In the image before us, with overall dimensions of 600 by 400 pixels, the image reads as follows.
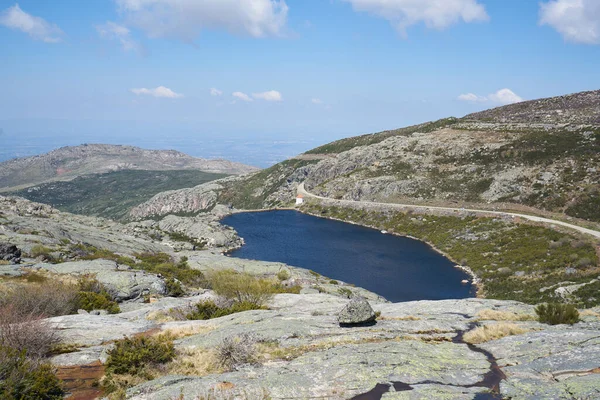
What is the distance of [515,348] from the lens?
15227 mm

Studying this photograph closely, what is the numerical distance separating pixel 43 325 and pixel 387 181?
12044 centimetres

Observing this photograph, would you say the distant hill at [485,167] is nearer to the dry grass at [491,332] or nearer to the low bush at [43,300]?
the dry grass at [491,332]

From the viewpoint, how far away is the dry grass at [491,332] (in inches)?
658

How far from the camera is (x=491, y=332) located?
672 inches

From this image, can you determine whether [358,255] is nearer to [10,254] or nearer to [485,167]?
[485,167]

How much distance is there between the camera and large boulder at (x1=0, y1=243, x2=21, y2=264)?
35688 millimetres

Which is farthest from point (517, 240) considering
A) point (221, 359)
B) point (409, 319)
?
point (221, 359)

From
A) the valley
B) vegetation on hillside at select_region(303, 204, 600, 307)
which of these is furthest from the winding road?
vegetation on hillside at select_region(303, 204, 600, 307)

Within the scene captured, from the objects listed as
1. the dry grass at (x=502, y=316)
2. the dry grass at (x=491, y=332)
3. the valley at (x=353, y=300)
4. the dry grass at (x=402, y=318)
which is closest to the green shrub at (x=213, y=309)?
the valley at (x=353, y=300)

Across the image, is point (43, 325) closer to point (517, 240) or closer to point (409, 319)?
point (409, 319)

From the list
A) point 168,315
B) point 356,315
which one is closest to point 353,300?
point 356,315

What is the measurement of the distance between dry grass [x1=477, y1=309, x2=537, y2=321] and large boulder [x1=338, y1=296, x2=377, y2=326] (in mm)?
6851

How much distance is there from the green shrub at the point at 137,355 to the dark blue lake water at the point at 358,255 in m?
47.8

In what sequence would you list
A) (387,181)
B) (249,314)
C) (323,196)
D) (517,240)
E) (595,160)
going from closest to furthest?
(249,314)
(517,240)
(595,160)
(387,181)
(323,196)
